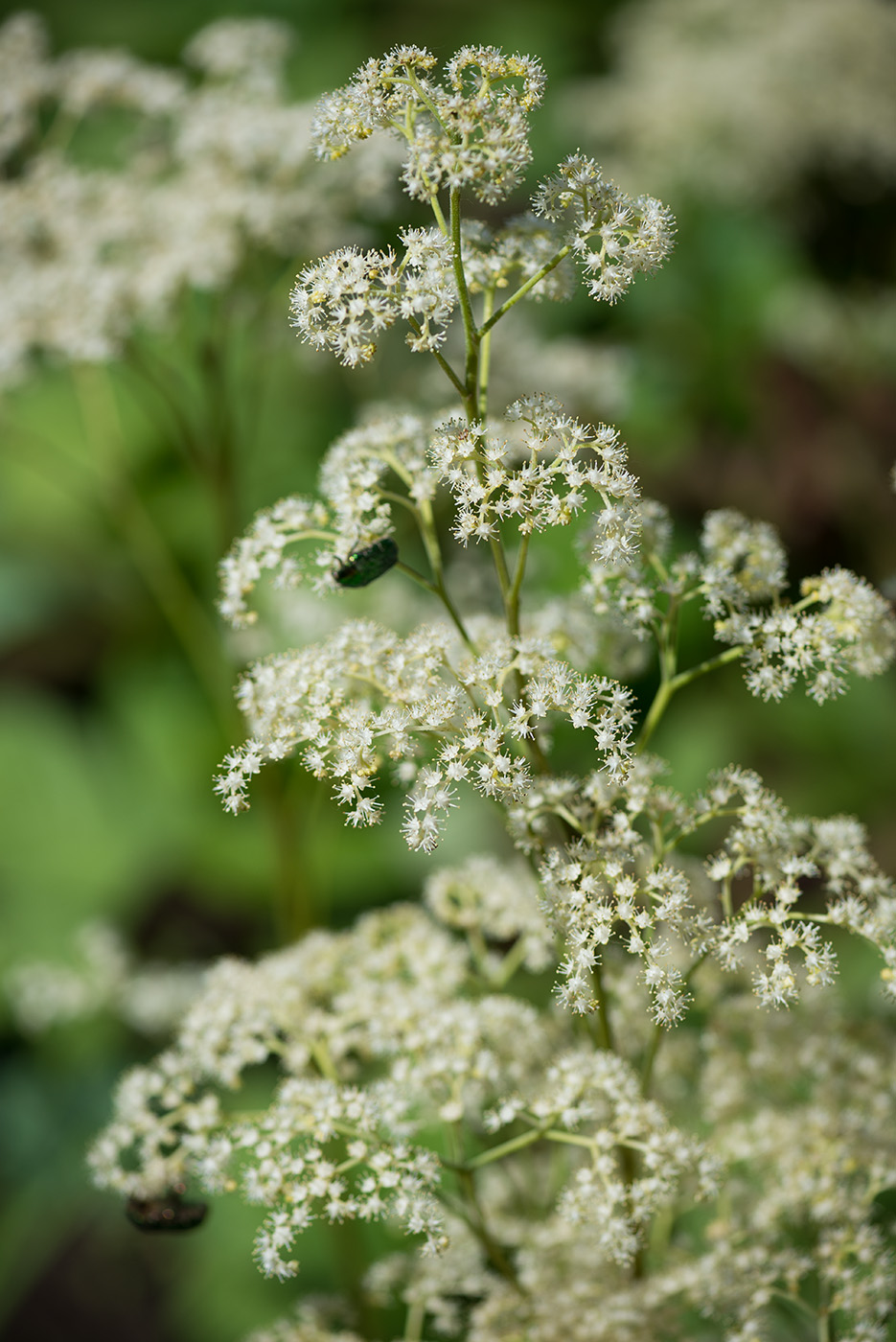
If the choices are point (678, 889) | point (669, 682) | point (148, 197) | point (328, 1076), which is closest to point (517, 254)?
point (669, 682)

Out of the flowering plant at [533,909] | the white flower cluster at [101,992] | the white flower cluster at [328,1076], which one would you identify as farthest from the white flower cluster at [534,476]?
the white flower cluster at [101,992]

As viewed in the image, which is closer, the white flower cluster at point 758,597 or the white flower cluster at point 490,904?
the white flower cluster at point 758,597

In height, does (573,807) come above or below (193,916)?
below

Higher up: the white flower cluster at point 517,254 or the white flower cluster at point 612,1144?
the white flower cluster at point 517,254

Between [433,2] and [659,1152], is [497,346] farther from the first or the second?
[433,2]

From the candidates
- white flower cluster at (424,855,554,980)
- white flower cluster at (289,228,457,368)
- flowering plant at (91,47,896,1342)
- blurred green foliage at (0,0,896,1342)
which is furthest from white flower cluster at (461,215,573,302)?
blurred green foliage at (0,0,896,1342)

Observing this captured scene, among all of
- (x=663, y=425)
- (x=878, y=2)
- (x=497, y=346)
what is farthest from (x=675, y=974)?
(x=878, y=2)

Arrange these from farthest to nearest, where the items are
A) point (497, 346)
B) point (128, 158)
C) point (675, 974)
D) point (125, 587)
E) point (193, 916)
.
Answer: point (125, 587)
point (193, 916)
point (497, 346)
point (128, 158)
point (675, 974)

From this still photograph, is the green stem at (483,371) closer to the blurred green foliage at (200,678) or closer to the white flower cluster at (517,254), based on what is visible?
the white flower cluster at (517,254)
